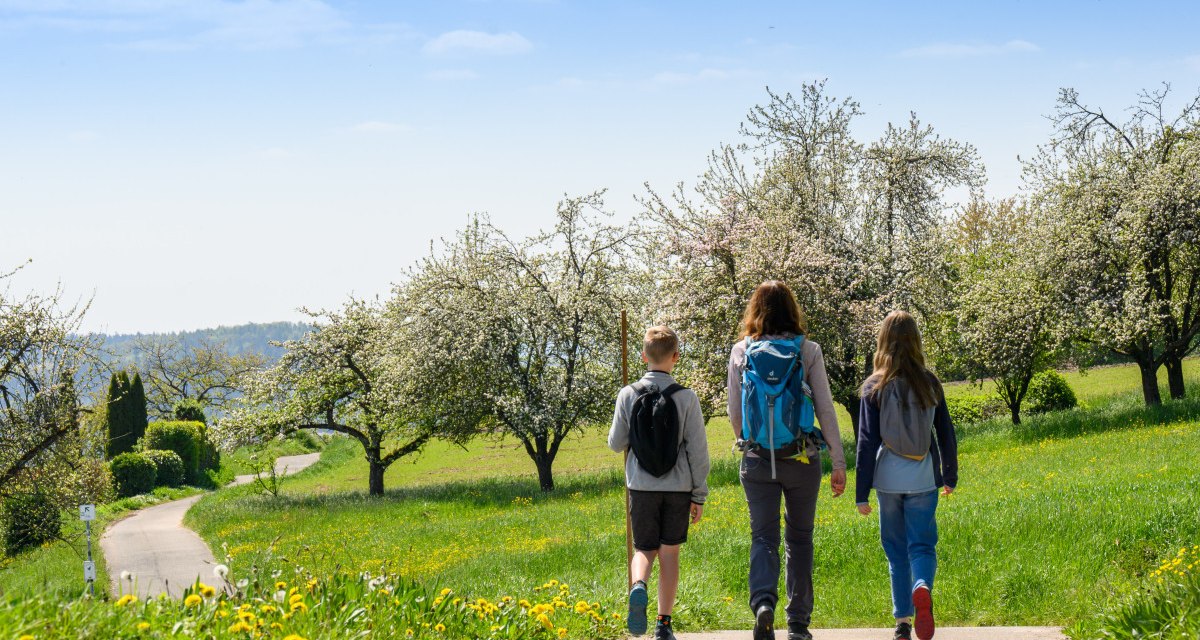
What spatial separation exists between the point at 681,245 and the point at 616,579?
19340 millimetres

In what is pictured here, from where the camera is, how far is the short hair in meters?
6.42

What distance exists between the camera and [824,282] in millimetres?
27906

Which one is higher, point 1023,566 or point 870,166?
point 870,166

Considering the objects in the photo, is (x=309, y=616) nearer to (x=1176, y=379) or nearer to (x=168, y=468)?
(x=1176, y=379)

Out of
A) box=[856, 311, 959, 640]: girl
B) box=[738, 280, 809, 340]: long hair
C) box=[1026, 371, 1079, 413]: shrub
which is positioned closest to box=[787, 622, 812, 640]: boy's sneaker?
box=[856, 311, 959, 640]: girl

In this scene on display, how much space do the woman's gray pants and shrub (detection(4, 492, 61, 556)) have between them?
741 inches

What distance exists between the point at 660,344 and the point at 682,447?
26.6 inches

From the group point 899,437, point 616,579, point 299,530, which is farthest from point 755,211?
point 899,437

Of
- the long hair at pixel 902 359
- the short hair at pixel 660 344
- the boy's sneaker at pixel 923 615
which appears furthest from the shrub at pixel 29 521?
the boy's sneaker at pixel 923 615

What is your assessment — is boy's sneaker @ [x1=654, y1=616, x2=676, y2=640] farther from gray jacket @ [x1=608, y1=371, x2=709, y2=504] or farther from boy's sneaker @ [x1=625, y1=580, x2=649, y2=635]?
gray jacket @ [x1=608, y1=371, x2=709, y2=504]

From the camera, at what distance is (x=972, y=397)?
129 feet

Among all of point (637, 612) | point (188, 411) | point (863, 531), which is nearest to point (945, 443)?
point (637, 612)

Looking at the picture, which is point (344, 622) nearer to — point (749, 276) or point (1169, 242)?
point (749, 276)

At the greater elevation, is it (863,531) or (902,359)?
(902,359)
